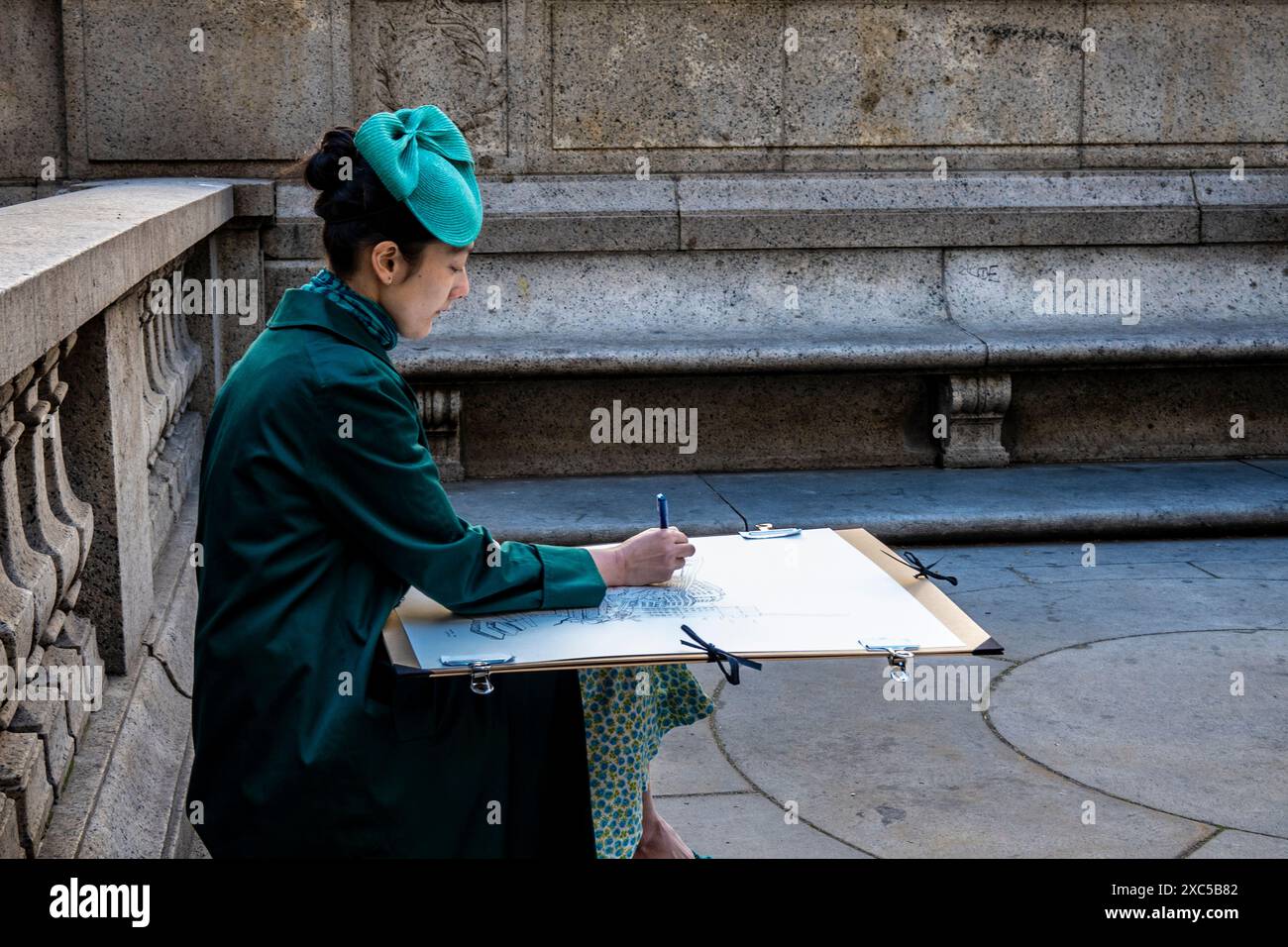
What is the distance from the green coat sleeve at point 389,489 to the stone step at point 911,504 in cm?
350

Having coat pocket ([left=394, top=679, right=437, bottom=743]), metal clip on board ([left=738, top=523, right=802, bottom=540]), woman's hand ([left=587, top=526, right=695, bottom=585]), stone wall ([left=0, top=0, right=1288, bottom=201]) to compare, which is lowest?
coat pocket ([left=394, top=679, right=437, bottom=743])

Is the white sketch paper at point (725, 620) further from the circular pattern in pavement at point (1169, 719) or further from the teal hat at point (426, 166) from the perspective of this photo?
the circular pattern in pavement at point (1169, 719)

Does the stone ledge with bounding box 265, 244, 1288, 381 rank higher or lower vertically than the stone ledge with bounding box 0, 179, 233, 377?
lower

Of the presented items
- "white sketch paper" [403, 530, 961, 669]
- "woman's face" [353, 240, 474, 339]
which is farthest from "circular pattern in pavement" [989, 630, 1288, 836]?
"woman's face" [353, 240, 474, 339]

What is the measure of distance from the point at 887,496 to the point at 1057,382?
45.9 inches

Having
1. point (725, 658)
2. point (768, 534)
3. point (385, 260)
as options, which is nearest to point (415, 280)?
point (385, 260)

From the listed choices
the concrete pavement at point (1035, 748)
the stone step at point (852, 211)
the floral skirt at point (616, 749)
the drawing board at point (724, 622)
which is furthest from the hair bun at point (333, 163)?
the stone step at point (852, 211)

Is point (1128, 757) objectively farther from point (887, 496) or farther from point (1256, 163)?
point (1256, 163)

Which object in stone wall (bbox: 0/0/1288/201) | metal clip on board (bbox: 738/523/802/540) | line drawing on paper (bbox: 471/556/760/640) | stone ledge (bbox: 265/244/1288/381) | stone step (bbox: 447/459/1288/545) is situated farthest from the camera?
stone wall (bbox: 0/0/1288/201)

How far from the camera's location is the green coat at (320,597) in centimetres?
200

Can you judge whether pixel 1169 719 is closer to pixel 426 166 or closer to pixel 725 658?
pixel 725 658

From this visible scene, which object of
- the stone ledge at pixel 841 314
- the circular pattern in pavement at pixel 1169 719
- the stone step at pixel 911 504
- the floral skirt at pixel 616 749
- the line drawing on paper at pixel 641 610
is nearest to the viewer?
the line drawing on paper at pixel 641 610

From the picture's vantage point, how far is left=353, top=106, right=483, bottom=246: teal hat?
2.11m

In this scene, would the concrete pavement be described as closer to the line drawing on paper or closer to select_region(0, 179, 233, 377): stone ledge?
the line drawing on paper
